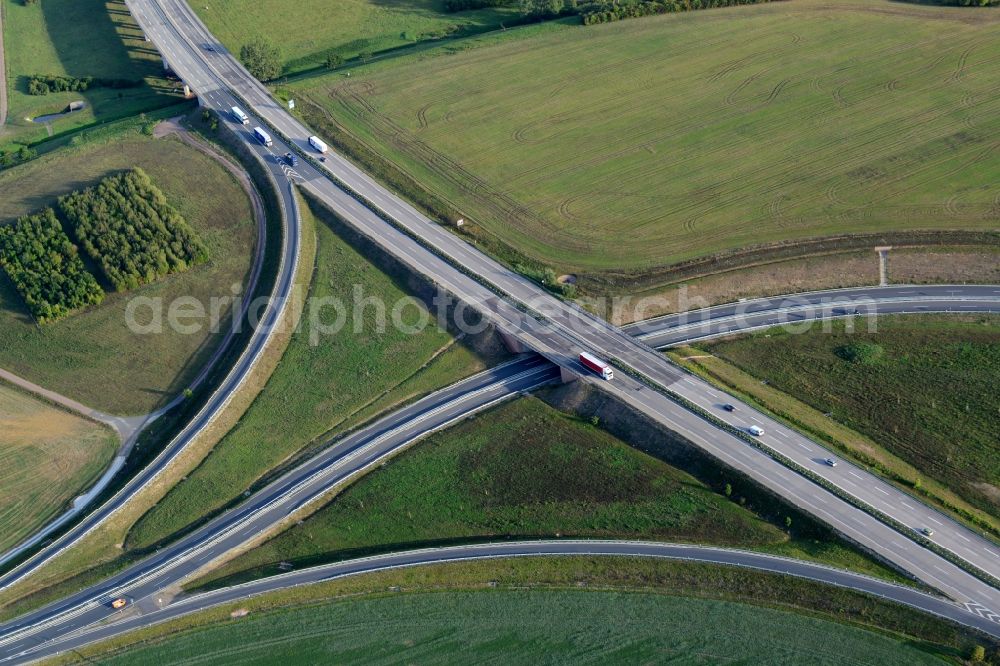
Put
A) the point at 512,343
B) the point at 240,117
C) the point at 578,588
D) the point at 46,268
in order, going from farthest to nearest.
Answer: the point at 240,117 → the point at 46,268 → the point at 512,343 → the point at 578,588

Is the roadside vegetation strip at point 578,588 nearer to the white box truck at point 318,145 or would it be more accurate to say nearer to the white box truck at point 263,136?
the white box truck at point 318,145

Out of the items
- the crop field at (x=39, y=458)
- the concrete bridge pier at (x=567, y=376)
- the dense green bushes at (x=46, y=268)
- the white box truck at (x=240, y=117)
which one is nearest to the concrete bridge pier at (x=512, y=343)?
the concrete bridge pier at (x=567, y=376)

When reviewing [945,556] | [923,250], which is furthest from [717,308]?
[945,556]

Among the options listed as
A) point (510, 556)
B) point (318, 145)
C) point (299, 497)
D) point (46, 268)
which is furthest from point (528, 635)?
point (318, 145)

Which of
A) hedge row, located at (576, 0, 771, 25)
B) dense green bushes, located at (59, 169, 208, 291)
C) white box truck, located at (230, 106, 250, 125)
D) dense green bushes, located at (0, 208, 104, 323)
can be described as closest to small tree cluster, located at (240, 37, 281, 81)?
white box truck, located at (230, 106, 250, 125)

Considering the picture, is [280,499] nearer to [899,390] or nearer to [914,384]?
[899,390]

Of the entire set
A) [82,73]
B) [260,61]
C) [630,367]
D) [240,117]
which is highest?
[260,61]

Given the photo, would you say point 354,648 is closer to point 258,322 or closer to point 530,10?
point 258,322
